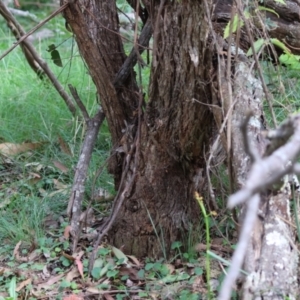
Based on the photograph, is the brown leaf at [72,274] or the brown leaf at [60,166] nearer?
the brown leaf at [72,274]

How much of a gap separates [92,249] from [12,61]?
2.58 metres

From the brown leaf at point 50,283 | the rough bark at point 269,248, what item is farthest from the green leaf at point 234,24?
the brown leaf at point 50,283

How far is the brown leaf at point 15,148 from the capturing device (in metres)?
3.20

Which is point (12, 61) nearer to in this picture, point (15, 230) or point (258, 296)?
point (15, 230)

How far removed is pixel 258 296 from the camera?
129 cm

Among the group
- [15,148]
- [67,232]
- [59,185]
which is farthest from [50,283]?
[15,148]

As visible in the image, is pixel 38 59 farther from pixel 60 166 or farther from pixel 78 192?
pixel 78 192

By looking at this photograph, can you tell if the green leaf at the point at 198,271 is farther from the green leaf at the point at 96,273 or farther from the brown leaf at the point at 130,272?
the green leaf at the point at 96,273

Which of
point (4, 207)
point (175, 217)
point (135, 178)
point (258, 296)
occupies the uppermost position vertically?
point (258, 296)

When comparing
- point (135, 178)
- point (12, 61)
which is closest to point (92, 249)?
point (135, 178)

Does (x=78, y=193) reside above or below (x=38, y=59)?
below

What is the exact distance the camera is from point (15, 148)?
3213mm

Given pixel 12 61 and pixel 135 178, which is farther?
pixel 12 61

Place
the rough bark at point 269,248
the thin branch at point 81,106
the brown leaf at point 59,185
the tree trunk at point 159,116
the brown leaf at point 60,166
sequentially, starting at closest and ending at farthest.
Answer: the rough bark at point 269,248, the tree trunk at point 159,116, the thin branch at point 81,106, the brown leaf at point 59,185, the brown leaf at point 60,166
